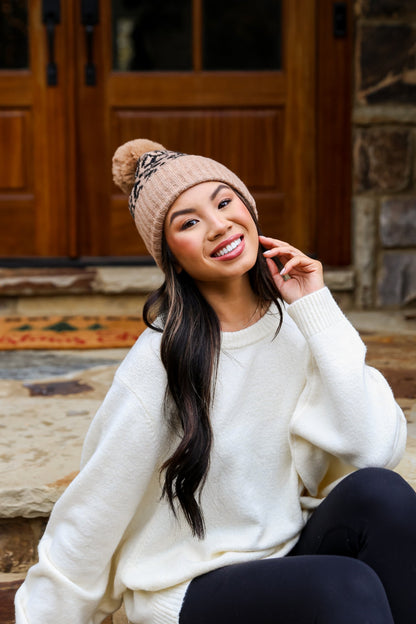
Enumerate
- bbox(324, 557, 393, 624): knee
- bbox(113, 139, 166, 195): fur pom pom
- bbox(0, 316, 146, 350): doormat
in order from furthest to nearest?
bbox(0, 316, 146, 350): doormat, bbox(113, 139, 166, 195): fur pom pom, bbox(324, 557, 393, 624): knee

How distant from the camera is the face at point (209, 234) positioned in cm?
150

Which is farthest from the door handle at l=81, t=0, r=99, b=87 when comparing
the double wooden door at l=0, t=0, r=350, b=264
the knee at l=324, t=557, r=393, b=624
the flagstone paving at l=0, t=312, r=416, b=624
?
the knee at l=324, t=557, r=393, b=624

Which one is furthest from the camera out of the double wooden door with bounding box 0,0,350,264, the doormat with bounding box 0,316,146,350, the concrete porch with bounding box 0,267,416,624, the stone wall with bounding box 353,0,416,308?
the double wooden door with bounding box 0,0,350,264

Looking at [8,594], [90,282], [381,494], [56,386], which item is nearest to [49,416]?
[56,386]

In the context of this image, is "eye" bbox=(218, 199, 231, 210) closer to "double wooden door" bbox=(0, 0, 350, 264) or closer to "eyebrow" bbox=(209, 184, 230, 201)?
"eyebrow" bbox=(209, 184, 230, 201)

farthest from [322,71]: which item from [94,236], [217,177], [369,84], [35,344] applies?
[217,177]

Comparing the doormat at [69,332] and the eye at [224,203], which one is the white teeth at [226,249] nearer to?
the eye at [224,203]

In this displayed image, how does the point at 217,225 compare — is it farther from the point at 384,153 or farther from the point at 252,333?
the point at 384,153

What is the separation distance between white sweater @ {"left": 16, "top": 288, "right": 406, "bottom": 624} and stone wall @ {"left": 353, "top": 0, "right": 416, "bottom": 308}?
2127 mm

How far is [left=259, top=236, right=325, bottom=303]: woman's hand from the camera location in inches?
60.7

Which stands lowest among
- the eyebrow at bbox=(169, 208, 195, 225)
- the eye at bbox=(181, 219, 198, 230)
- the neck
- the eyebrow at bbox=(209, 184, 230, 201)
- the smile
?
the neck

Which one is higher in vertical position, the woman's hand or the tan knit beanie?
the tan knit beanie

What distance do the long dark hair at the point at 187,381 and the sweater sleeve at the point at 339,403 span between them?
0.09 m

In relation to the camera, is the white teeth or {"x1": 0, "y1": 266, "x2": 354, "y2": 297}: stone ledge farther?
{"x1": 0, "y1": 266, "x2": 354, "y2": 297}: stone ledge
